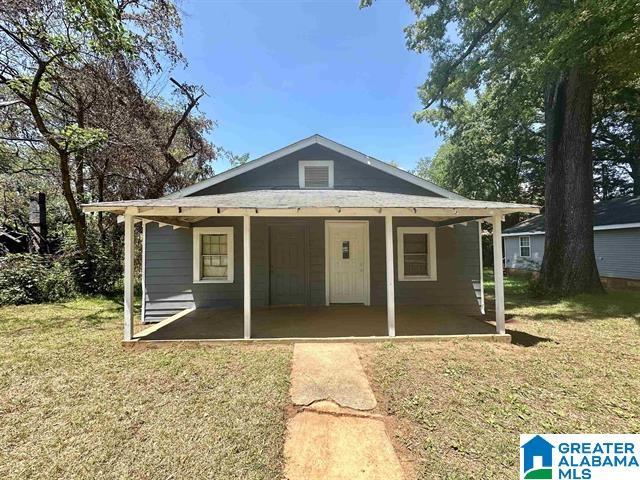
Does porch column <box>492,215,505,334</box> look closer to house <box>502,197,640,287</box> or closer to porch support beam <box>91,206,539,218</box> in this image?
porch support beam <box>91,206,539,218</box>

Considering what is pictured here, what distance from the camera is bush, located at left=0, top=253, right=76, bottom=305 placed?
9.29 m

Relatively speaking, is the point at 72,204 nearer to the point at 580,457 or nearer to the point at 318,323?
the point at 318,323

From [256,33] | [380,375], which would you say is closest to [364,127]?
[256,33]

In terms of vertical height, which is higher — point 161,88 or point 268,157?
point 161,88

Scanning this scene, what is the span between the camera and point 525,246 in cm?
1817

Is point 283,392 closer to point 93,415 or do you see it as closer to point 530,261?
point 93,415

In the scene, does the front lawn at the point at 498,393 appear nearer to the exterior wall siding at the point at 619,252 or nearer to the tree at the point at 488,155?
the exterior wall siding at the point at 619,252

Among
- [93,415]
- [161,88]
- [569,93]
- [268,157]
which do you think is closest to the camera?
[93,415]

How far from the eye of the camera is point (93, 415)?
10.2 ft

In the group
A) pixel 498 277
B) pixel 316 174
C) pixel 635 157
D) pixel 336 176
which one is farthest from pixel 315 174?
pixel 635 157

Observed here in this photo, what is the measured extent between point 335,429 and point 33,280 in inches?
447

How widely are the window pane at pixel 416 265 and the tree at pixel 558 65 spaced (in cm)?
513

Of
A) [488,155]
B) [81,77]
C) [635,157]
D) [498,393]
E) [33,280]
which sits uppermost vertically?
[488,155]

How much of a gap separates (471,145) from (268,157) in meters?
18.6
